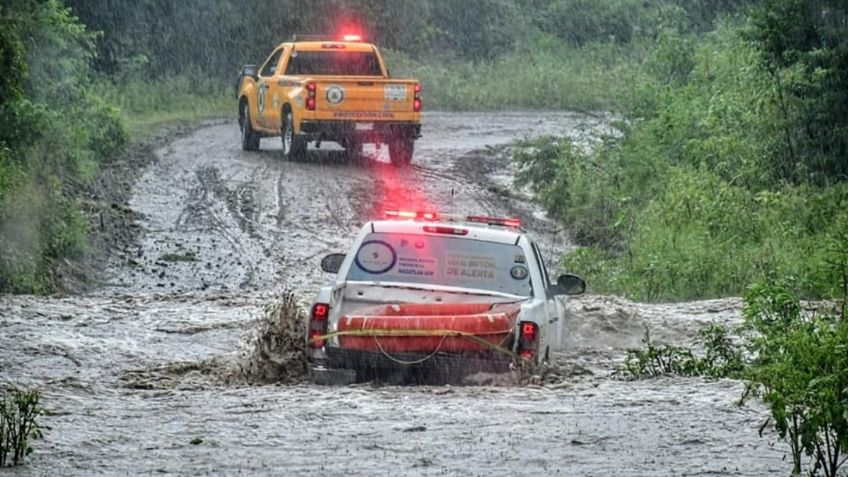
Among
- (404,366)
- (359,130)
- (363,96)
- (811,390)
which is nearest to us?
(811,390)

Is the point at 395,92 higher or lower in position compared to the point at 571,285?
higher

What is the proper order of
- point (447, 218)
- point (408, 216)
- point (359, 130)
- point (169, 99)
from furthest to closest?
point (169, 99) < point (359, 130) < point (447, 218) < point (408, 216)

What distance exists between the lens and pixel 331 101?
81.5ft

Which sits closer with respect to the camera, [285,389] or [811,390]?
[811,390]

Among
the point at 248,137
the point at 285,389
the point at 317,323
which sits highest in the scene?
the point at 317,323

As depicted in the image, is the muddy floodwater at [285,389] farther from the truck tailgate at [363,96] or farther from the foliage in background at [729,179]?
the truck tailgate at [363,96]

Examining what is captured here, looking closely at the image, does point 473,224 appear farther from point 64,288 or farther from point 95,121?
point 95,121

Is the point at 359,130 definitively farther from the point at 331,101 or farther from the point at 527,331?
the point at 527,331

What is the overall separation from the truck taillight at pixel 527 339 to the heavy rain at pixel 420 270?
1cm

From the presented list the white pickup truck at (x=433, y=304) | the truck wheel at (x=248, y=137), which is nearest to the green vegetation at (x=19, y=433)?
the white pickup truck at (x=433, y=304)

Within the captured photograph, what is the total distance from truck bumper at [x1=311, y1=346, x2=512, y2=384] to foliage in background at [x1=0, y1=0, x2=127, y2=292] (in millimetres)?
6395

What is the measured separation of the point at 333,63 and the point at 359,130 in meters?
2.06

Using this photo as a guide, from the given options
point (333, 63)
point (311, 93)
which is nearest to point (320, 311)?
point (311, 93)

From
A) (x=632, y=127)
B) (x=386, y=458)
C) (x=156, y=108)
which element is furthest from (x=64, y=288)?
(x=156, y=108)
